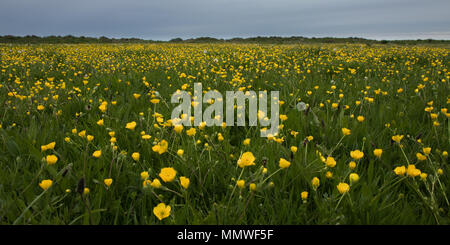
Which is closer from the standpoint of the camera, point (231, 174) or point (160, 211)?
point (160, 211)

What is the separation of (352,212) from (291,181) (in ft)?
1.26

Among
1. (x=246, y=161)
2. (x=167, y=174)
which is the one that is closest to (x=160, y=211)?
(x=167, y=174)

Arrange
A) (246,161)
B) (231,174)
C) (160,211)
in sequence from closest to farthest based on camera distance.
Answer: (160,211), (246,161), (231,174)

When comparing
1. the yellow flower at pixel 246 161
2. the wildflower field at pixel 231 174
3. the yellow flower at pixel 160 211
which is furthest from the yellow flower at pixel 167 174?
the yellow flower at pixel 246 161

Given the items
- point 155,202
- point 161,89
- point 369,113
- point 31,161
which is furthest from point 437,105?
point 31,161

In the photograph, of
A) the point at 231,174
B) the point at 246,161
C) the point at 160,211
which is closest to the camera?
the point at 160,211

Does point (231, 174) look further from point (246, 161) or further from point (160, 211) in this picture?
point (160, 211)

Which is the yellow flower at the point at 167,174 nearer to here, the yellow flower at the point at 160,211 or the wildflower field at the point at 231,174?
the wildflower field at the point at 231,174

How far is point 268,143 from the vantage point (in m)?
2.08

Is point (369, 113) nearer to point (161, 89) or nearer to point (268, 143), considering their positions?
point (268, 143)

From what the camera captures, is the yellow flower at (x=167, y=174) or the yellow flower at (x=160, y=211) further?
the yellow flower at (x=167, y=174)

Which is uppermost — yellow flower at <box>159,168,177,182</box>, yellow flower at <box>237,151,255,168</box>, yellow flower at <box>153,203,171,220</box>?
yellow flower at <box>237,151,255,168</box>

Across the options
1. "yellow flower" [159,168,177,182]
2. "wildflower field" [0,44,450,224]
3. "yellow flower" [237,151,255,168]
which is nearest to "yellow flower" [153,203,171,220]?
"wildflower field" [0,44,450,224]

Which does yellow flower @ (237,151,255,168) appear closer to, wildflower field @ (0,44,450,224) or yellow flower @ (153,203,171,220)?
wildflower field @ (0,44,450,224)
